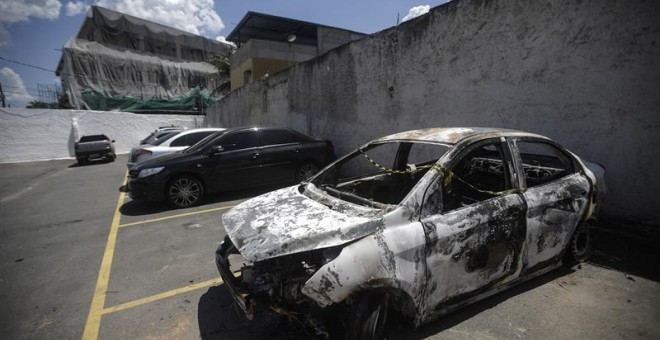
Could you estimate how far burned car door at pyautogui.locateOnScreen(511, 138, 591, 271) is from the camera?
2.79m

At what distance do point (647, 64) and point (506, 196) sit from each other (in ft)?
9.91

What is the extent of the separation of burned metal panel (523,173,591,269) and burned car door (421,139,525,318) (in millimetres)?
148

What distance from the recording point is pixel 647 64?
12.8ft

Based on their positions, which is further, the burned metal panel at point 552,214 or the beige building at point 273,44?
the beige building at point 273,44

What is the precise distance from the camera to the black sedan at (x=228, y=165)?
20.1 ft

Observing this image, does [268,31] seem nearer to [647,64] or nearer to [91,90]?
[91,90]

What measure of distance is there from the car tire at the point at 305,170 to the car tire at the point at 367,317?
5.32m

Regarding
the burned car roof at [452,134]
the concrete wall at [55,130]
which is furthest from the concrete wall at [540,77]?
the concrete wall at [55,130]

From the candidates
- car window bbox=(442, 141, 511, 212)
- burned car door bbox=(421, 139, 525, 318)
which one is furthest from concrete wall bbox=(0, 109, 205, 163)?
burned car door bbox=(421, 139, 525, 318)

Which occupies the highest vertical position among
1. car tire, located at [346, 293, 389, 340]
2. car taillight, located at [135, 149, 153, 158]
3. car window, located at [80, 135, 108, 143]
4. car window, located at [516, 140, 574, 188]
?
car window, located at [80, 135, 108, 143]

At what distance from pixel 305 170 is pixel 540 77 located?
474cm

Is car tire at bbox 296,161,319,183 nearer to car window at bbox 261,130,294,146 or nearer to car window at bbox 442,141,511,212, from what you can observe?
car window at bbox 261,130,294,146

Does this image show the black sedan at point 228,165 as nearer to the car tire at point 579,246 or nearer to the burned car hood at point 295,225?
the burned car hood at point 295,225

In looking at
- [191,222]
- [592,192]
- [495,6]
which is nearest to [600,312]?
[592,192]
